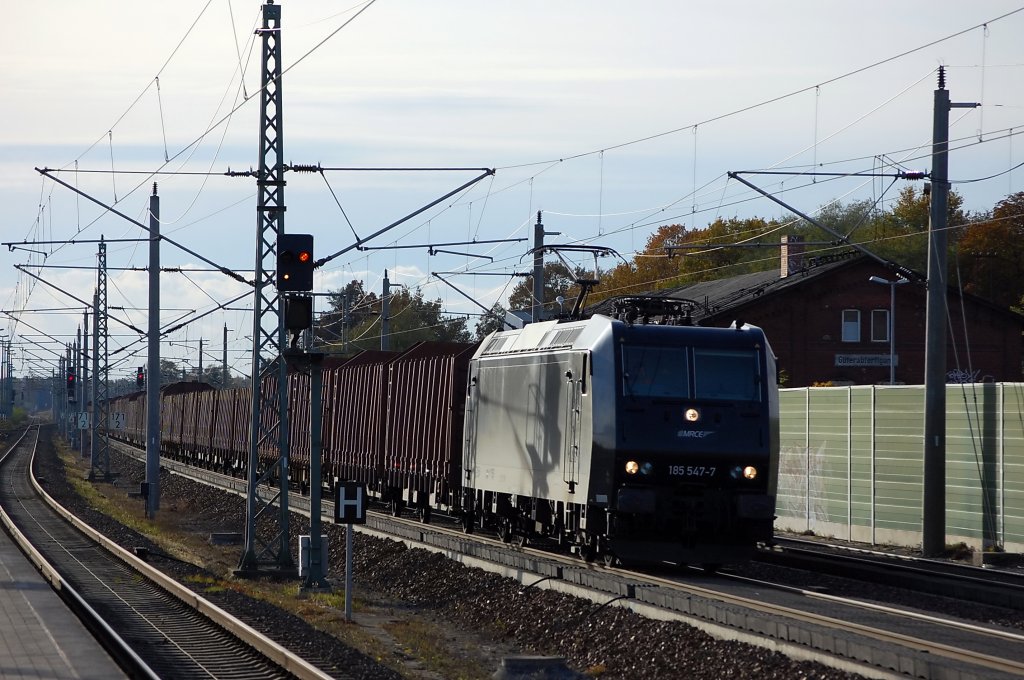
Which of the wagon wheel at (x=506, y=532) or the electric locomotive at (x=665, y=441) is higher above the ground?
the electric locomotive at (x=665, y=441)

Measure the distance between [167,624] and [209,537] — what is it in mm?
16200

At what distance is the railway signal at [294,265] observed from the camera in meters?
19.4

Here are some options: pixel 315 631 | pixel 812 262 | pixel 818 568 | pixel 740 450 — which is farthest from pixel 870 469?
pixel 812 262

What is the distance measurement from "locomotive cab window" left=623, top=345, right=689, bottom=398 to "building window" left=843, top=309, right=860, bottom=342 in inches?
1459

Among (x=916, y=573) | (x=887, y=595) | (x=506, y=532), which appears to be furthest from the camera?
(x=506, y=532)

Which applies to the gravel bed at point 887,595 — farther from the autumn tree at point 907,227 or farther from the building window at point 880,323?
the autumn tree at point 907,227

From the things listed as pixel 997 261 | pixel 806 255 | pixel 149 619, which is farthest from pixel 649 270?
pixel 149 619

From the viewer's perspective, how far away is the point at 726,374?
1783cm

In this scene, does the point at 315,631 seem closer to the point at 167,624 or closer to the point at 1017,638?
the point at 167,624

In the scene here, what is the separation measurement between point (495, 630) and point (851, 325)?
A: 39.8m

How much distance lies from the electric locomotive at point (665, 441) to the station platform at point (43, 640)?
20.5ft

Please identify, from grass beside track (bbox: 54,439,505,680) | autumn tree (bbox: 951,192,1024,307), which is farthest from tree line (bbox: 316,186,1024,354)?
grass beside track (bbox: 54,439,505,680)

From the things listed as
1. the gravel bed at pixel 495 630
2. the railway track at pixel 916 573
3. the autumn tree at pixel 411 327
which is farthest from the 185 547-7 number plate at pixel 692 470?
the autumn tree at pixel 411 327

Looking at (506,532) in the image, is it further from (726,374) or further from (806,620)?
(806,620)
